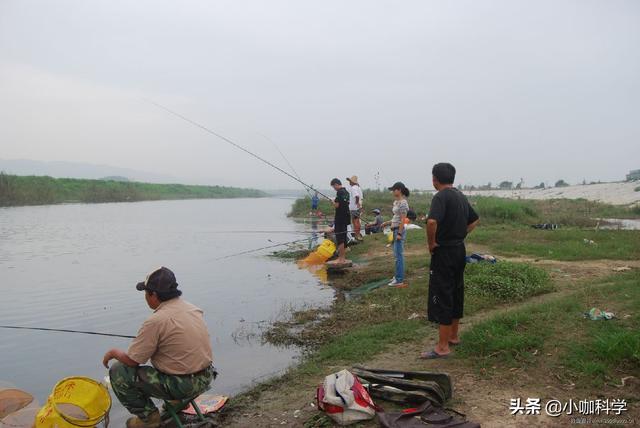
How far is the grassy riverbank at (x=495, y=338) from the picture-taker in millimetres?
4152

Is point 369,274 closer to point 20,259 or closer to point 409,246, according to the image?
point 409,246

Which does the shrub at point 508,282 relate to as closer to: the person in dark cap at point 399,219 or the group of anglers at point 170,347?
the person in dark cap at point 399,219

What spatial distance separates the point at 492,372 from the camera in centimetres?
454

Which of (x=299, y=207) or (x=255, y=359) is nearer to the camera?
(x=255, y=359)

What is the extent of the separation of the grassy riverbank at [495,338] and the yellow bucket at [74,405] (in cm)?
111

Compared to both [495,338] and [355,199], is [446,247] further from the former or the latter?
[355,199]

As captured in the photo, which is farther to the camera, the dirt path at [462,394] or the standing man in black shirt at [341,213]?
the standing man in black shirt at [341,213]

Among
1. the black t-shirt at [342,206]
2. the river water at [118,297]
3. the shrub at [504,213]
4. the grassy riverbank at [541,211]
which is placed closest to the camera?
the river water at [118,297]

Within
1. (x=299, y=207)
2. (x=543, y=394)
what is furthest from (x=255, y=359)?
(x=299, y=207)

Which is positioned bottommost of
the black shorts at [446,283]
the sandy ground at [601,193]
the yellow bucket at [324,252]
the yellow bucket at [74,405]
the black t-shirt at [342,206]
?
the yellow bucket at [74,405]

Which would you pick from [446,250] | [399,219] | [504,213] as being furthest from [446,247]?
[504,213]

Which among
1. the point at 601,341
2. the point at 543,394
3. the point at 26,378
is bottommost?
the point at 26,378

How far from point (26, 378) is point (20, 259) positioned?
1044 centimetres

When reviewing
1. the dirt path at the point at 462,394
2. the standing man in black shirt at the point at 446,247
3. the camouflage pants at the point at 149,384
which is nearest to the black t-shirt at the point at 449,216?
the standing man in black shirt at the point at 446,247
